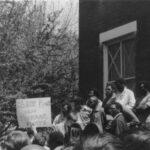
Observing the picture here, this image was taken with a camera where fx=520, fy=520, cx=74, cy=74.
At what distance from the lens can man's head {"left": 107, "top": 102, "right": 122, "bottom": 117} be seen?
297 inches

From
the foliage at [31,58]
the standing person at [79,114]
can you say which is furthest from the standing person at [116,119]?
the foliage at [31,58]

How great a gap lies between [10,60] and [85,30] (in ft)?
6.45

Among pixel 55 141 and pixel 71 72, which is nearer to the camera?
pixel 55 141

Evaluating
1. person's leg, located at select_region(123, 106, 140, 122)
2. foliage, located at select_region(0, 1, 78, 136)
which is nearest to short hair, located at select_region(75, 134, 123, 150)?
person's leg, located at select_region(123, 106, 140, 122)

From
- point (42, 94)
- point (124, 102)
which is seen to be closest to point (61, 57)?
point (42, 94)

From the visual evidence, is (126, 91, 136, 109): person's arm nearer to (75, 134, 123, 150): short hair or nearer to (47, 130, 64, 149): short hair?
(47, 130, 64, 149): short hair

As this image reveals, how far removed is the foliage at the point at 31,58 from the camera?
12.5 m

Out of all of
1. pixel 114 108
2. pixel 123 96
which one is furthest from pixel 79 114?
pixel 114 108

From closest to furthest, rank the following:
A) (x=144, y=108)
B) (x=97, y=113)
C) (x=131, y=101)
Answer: (x=144, y=108) < (x=97, y=113) < (x=131, y=101)

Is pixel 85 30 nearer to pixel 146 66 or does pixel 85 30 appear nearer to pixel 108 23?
pixel 108 23

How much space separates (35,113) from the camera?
348 inches

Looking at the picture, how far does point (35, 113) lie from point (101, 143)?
7.24 meters

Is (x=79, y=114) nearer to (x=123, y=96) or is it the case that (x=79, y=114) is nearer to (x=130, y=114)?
(x=123, y=96)

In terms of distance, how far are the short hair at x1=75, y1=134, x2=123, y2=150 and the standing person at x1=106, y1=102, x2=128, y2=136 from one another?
5.17m
